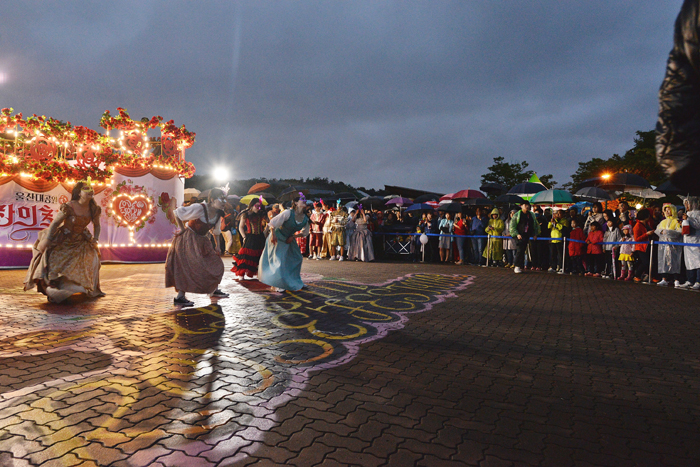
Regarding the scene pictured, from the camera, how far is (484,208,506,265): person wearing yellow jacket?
14.9m

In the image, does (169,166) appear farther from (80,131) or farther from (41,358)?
(41,358)

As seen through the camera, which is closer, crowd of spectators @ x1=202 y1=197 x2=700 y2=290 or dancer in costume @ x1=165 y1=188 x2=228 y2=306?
dancer in costume @ x1=165 y1=188 x2=228 y2=306

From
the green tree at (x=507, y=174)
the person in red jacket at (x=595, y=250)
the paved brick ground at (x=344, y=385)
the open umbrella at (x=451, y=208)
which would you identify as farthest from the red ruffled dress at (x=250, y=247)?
the green tree at (x=507, y=174)

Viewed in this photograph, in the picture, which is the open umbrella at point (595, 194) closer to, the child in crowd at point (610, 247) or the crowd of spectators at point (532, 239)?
the crowd of spectators at point (532, 239)

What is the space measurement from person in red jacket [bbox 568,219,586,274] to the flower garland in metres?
13.8

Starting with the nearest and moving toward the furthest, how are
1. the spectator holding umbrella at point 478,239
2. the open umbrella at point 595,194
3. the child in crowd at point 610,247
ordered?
the child in crowd at point 610,247
the open umbrella at point 595,194
the spectator holding umbrella at point 478,239

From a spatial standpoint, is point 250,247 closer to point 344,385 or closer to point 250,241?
point 250,241

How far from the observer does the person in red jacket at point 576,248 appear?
12.8 m

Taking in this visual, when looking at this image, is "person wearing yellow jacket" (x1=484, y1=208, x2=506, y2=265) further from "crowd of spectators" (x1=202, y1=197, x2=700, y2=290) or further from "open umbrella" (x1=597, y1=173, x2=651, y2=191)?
"open umbrella" (x1=597, y1=173, x2=651, y2=191)

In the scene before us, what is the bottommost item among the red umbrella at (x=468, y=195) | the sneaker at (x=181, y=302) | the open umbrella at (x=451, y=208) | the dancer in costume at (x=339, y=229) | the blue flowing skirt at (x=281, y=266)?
the sneaker at (x=181, y=302)

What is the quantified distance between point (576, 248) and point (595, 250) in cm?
58

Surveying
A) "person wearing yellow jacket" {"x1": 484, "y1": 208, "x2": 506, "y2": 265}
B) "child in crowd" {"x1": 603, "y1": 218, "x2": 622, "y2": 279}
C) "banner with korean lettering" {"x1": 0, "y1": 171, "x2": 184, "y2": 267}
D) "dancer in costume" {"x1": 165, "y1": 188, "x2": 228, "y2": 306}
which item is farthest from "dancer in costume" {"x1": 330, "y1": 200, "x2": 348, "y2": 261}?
"dancer in costume" {"x1": 165, "y1": 188, "x2": 228, "y2": 306}

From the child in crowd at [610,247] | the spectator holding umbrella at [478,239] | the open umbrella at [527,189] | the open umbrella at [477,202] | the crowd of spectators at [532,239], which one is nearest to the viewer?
the crowd of spectators at [532,239]

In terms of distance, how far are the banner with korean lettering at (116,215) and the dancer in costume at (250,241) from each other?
3.66 meters
